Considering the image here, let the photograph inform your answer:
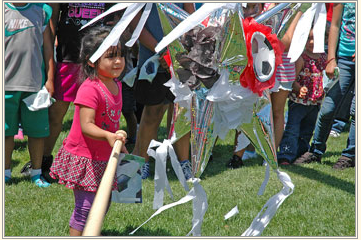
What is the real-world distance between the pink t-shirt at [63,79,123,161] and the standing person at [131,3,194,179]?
3.08ft

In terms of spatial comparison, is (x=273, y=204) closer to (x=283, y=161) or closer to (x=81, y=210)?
(x=81, y=210)

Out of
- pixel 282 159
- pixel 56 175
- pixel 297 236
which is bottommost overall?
pixel 282 159

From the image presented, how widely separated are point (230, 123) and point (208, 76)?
0.68 ft

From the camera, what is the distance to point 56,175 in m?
2.62

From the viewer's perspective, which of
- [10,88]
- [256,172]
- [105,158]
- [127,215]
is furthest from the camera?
[256,172]

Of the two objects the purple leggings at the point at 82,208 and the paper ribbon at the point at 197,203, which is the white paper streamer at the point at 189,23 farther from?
the purple leggings at the point at 82,208

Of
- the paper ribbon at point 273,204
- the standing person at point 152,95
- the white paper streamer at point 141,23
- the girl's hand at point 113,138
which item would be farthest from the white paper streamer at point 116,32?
the standing person at point 152,95

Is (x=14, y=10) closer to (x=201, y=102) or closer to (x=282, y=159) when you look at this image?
(x=201, y=102)

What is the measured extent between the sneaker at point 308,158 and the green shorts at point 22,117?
185 cm

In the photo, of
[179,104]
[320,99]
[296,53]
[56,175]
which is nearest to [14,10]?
[56,175]

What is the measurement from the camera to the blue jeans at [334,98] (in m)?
4.23

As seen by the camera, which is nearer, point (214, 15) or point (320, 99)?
point (214, 15)

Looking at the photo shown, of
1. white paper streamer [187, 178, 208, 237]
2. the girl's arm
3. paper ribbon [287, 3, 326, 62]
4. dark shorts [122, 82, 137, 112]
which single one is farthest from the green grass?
paper ribbon [287, 3, 326, 62]

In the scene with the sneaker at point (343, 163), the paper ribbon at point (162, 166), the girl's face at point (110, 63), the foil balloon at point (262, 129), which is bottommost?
the sneaker at point (343, 163)
